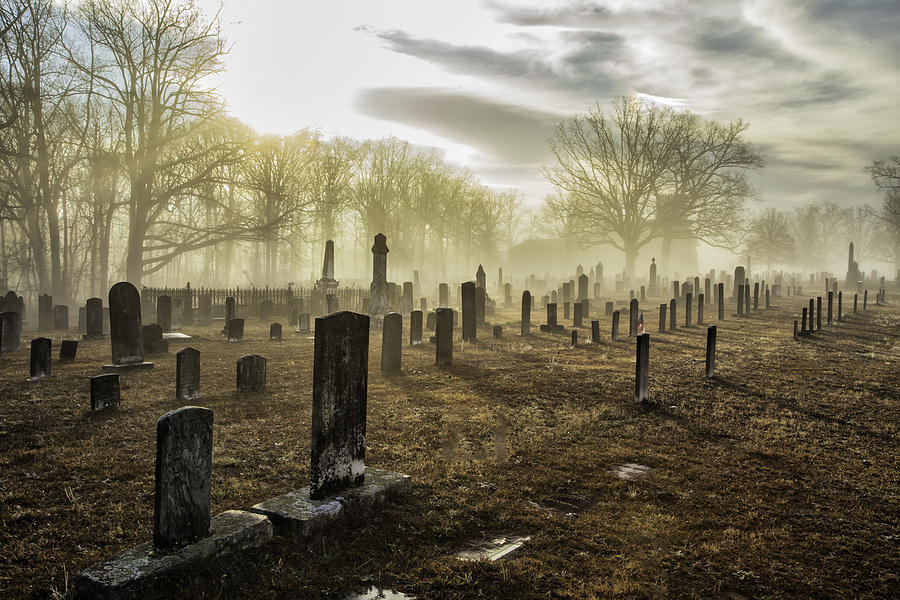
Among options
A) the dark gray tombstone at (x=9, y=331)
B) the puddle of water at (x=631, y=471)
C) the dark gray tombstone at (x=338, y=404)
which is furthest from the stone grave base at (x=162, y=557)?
the dark gray tombstone at (x=9, y=331)

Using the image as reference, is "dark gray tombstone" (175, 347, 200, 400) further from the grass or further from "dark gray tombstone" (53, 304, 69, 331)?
"dark gray tombstone" (53, 304, 69, 331)

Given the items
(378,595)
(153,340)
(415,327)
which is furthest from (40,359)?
(378,595)

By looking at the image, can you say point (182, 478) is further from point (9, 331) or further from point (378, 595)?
point (9, 331)

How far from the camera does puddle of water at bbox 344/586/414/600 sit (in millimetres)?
3041

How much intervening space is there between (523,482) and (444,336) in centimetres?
627

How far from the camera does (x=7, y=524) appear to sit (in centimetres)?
389

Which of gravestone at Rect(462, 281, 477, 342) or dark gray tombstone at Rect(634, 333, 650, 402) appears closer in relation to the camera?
dark gray tombstone at Rect(634, 333, 650, 402)

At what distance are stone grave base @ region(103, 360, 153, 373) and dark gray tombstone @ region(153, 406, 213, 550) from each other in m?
7.94

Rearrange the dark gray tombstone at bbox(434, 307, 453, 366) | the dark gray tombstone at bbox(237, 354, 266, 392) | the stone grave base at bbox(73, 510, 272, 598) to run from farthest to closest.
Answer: the dark gray tombstone at bbox(434, 307, 453, 366) < the dark gray tombstone at bbox(237, 354, 266, 392) < the stone grave base at bbox(73, 510, 272, 598)

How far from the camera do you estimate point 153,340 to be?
39.4ft

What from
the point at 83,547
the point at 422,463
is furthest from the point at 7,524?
the point at 422,463

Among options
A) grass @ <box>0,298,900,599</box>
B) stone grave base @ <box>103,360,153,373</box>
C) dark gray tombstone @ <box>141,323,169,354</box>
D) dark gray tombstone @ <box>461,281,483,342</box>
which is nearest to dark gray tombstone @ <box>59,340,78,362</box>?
grass @ <box>0,298,900,599</box>

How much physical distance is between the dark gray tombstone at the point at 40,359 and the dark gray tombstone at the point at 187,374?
10.0 feet

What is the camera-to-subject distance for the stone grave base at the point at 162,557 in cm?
281
